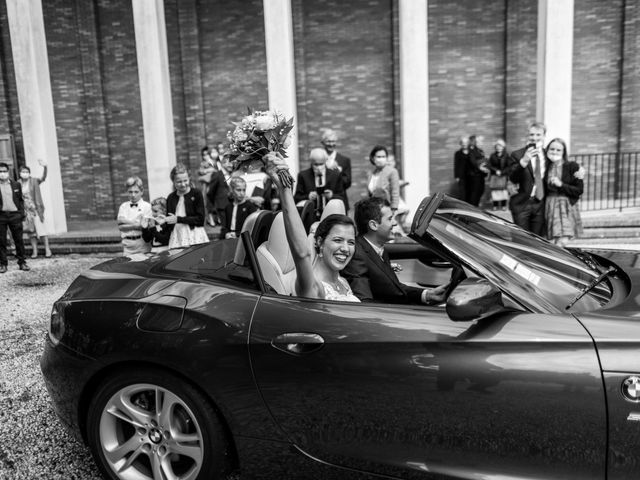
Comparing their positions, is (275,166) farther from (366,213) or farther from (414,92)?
(414,92)

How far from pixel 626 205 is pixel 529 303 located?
11036 mm

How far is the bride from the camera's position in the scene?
272 centimetres

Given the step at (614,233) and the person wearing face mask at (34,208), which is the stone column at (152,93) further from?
the step at (614,233)

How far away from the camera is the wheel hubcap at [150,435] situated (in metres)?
2.62

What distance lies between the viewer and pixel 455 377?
85.3 inches

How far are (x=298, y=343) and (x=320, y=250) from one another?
866mm

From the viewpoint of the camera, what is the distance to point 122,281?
116 inches

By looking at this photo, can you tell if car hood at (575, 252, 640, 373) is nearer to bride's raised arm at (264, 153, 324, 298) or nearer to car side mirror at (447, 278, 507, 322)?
car side mirror at (447, 278, 507, 322)

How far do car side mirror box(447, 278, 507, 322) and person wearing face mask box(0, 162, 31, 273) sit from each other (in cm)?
894

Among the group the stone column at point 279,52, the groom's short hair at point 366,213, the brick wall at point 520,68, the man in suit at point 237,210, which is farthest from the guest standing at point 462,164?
the groom's short hair at point 366,213

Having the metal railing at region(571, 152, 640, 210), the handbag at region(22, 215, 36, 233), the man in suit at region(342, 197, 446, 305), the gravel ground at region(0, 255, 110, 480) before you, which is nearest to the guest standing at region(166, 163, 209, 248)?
the gravel ground at region(0, 255, 110, 480)

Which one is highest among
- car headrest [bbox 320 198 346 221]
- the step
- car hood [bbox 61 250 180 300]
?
car headrest [bbox 320 198 346 221]

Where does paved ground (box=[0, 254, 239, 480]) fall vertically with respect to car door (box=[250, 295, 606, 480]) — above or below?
below

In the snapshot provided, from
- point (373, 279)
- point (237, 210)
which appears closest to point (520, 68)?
point (237, 210)
